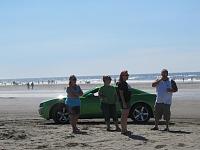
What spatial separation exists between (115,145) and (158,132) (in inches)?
94.9

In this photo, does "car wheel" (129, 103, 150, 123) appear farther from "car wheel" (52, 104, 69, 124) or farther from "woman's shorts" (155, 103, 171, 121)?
"woman's shorts" (155, 103, 171, 121)

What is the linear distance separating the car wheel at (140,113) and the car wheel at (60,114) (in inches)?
80.4

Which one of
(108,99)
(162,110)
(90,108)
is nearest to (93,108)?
(90,108)

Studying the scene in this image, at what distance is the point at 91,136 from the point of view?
485 inches

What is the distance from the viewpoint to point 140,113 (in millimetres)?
16875

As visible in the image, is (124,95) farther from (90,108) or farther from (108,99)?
(90,108)

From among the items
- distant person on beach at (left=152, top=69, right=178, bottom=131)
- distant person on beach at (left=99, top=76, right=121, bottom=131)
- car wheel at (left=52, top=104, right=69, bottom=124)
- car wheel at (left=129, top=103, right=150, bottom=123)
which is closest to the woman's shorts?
distant person on beach at (left=152, top=69, right=178, bottom=131)

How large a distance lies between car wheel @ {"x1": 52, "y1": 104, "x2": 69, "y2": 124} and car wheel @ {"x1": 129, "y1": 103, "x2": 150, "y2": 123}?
2043mm

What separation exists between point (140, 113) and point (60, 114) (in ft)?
8.27

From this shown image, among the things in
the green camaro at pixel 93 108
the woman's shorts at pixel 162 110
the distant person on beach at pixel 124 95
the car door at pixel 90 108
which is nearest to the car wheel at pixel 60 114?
the green camaro at pixel 93 108

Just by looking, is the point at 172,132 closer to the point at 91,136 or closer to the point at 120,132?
the point at 120,132

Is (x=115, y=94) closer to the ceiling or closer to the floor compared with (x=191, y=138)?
closer to the ceiling

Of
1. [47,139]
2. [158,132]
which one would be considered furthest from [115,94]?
[47,139]

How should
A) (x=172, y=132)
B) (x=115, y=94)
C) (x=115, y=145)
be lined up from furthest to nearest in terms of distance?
1. (x=115, y=94)
2. (x=172, y=132)
3. (x=115, y=145)
